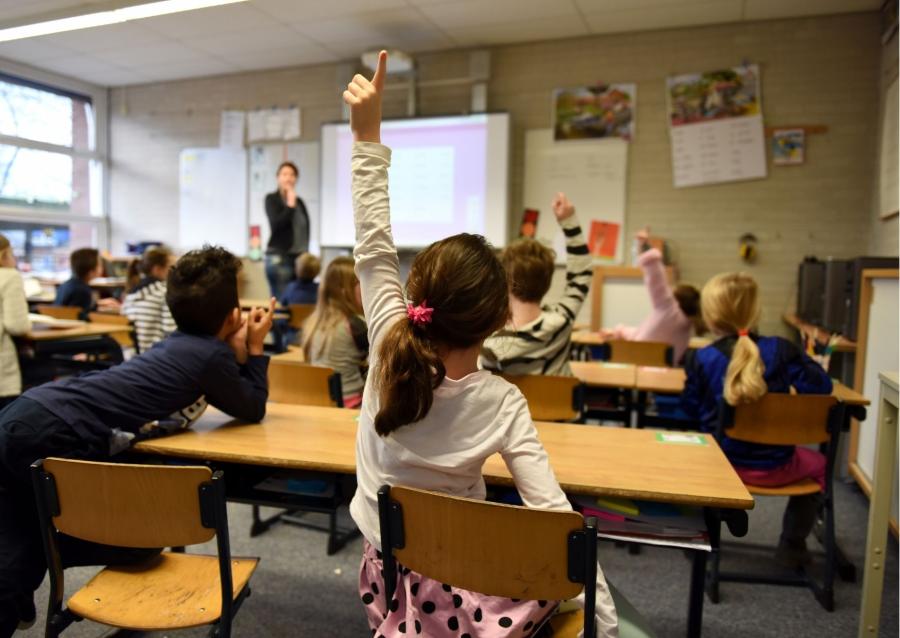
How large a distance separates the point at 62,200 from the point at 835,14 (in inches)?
307

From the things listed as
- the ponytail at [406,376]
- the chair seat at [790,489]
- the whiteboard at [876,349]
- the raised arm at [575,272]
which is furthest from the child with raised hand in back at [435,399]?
the whiteboard at [876,349]

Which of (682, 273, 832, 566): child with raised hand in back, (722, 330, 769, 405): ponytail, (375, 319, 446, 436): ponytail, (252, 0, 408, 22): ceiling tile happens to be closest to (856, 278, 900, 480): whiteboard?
(682, 273, 832, 566): child with raised hand in back

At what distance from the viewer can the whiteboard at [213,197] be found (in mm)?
6656

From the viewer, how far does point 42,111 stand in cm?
676

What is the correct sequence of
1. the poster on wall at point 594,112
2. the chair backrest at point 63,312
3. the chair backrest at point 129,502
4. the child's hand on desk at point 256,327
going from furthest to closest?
the poster on wall at point 594,112
the chair backrest at point 63,312
the child's hand on desk at point 256,327
the chair backrest at point 129,502

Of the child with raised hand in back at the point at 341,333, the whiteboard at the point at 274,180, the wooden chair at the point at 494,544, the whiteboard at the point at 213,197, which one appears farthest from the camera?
the whiteboard at the point at 213,197

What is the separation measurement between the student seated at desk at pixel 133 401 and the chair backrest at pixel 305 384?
52 cm

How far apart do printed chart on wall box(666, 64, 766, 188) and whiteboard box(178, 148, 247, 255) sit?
441 cm

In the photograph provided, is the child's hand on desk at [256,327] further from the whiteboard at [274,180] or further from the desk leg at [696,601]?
the whiteboard at [274,180]

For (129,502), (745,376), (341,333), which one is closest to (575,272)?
(745,376)

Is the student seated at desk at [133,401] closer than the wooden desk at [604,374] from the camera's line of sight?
Yes

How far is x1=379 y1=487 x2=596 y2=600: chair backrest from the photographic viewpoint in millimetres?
938

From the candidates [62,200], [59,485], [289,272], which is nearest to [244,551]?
[59,485]

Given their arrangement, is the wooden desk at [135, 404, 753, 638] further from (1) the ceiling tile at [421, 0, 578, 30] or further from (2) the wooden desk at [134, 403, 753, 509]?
(1) the ceiling tile at [421, 0, 578, 30]
